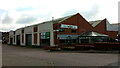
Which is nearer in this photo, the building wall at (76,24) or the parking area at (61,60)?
the parking area at (61,60)

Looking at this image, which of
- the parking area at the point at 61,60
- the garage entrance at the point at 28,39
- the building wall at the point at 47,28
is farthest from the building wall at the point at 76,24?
the parking area at the point at 61,60

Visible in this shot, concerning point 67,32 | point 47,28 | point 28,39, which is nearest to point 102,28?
point 67,32

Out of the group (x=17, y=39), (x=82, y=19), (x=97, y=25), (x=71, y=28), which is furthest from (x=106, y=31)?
(x=17, y=39)

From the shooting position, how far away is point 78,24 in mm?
37375

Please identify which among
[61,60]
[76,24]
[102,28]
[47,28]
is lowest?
[61,60]

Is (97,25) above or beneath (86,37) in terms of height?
above

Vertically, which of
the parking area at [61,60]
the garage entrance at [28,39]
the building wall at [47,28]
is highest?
the building wall at [47,28]

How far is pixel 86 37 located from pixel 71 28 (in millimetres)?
3960

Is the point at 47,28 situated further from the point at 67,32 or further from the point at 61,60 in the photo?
the point at 61,60

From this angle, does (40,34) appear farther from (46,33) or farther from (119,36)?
(119,36)

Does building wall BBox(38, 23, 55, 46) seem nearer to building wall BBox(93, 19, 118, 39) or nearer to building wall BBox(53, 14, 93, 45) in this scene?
building wall BBox(53, 14, 93, 45)

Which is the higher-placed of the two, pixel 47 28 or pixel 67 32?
pixel 47 28

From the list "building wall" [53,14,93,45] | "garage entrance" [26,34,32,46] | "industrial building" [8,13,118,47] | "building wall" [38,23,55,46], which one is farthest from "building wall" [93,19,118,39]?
"garage entrance" [26,34,32,46]

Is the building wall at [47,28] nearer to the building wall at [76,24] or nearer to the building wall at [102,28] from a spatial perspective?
the building wall at [76,24]
